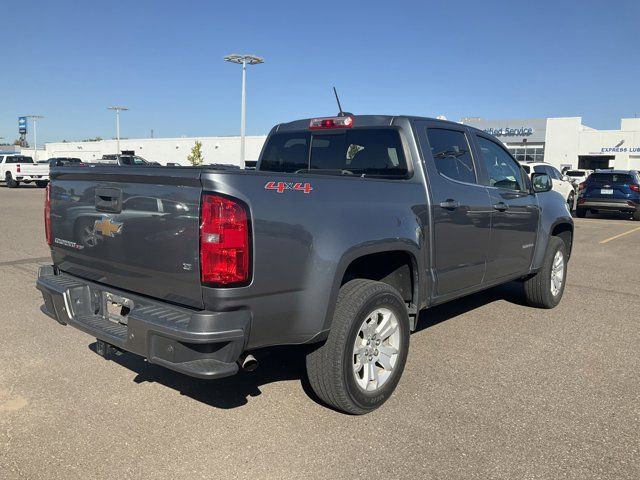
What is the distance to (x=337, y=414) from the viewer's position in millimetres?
3578

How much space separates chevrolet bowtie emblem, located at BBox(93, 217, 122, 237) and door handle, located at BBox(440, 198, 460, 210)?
2.30 m

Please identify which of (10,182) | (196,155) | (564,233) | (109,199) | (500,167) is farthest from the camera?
(196,155)

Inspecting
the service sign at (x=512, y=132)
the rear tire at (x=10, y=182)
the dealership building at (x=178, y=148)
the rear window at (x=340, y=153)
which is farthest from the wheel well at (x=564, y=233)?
the service sign at (x=512, y=132)

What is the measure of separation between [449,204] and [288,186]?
170 cm

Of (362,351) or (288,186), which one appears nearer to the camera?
(288,186)

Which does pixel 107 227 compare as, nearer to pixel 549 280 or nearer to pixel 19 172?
pixel 549 280

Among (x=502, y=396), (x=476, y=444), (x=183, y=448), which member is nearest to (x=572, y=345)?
(x=502, y=396)

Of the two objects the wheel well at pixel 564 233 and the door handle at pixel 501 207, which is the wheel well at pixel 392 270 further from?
the wheel well at pixel 564 233

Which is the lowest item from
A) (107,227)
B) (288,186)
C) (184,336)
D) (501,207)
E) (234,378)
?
(234,378)

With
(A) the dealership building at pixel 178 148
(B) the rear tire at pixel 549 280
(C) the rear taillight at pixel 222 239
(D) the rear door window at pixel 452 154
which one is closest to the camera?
(C) the rear taillight at pixel 222 239

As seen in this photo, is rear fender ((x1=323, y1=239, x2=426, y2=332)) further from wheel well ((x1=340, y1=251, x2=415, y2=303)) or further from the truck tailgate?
the truck tailgate

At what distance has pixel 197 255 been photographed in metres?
2.80

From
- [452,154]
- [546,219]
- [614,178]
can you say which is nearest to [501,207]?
[452,154]

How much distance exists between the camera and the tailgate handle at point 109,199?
3213 millimetres
